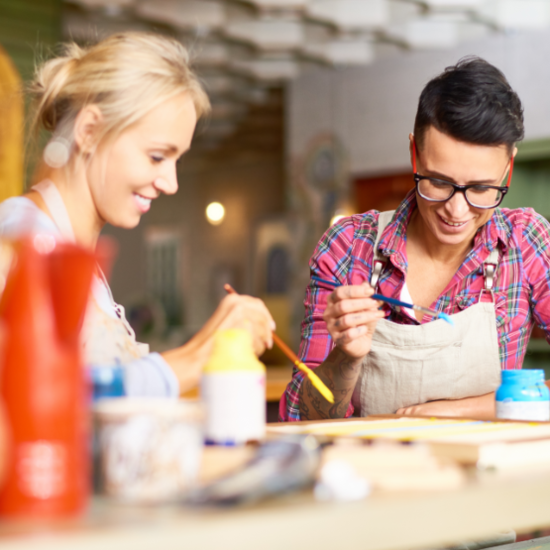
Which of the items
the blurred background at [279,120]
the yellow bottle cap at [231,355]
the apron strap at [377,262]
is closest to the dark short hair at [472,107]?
the apron strap at [377,262]

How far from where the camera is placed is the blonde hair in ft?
4.24

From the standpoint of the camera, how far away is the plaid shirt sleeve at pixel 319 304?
1.87m

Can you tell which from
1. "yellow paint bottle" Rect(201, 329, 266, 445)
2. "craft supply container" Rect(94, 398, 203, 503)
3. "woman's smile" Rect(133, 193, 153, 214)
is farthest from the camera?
"woman's smile" Rect(133, 193, 153, 214)

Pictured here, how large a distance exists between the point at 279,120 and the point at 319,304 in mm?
6704

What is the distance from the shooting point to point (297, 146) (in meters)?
6.97

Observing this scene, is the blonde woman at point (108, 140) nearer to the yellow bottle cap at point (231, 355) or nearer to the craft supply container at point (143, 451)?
the yellow bottle cap at point (231, 355)

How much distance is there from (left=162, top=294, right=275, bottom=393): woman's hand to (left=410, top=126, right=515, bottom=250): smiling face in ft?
2.55

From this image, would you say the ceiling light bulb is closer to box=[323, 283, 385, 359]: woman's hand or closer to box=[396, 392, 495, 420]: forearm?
box=[396, 392, 495, 420]: forearm

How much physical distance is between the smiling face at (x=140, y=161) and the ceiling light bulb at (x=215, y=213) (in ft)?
26.4

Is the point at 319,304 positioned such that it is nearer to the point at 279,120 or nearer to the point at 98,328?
the point at 98,328

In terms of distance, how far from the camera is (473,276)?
1.94m

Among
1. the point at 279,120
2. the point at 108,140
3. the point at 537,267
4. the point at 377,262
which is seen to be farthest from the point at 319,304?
the point at 279,120

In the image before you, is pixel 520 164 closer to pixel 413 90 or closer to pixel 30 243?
pixel 413 90

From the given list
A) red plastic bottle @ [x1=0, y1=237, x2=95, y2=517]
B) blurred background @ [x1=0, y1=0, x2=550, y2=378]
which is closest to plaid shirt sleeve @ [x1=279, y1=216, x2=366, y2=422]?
red plastic bottle @ [x1=0, y1=237, x2=95, y2=517]
